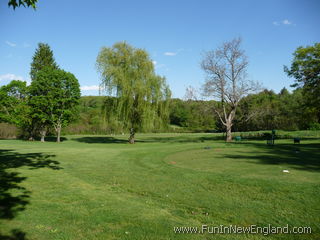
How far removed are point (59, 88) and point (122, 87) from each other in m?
15.7

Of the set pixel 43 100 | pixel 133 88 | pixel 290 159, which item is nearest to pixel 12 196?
pixel 290 159

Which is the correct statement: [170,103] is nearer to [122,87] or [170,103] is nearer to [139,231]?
[122,87]

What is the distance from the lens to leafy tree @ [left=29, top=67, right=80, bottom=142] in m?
39.7

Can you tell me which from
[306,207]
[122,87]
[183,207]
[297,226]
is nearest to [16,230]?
[183,207]

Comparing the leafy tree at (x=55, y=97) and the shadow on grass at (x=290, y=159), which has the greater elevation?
the leafy tree at (x=55, y=97)

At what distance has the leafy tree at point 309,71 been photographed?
30.8 m

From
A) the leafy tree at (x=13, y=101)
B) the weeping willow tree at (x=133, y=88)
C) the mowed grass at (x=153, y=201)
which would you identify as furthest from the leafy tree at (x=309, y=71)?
the leafy tree at (x=13, y=101)

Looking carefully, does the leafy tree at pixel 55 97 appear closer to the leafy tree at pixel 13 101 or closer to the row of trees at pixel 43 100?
the row of trees at pixel 43 100

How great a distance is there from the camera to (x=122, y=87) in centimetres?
3147

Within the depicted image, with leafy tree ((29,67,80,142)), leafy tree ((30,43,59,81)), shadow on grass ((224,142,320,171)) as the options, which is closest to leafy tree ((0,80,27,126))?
leafy tree ((29,67,80,142))

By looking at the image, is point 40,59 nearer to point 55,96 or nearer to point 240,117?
point 55,96

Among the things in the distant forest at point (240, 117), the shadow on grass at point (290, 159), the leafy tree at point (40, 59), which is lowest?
the shadow on grass at point (290, 159)

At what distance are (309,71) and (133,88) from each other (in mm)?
22672

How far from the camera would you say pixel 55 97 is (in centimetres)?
4106
